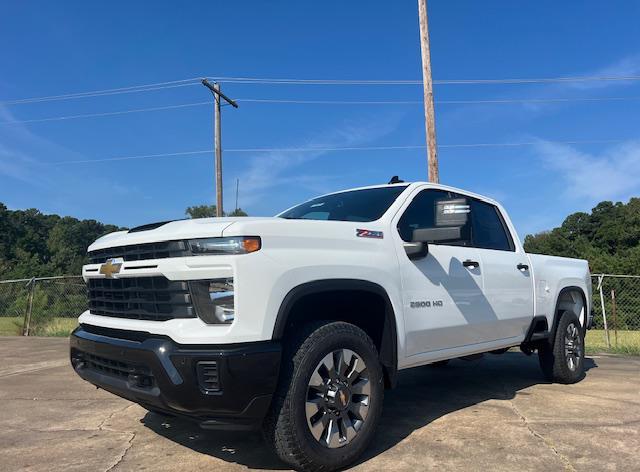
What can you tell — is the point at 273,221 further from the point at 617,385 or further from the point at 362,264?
the point at 617,385

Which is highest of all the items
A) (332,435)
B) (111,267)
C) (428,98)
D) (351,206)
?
(428,98)

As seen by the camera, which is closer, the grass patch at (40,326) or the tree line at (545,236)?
the grass patch at (40,326)

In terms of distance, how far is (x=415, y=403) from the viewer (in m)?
5.15

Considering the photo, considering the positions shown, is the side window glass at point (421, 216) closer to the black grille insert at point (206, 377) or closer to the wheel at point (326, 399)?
the wheel at point (326, 399)

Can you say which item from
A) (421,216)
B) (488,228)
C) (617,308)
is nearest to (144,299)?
(421,216)

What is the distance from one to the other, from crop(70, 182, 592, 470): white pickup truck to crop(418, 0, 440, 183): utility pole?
23.0ft

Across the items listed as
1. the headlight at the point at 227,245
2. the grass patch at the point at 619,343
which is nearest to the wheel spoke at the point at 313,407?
the headlight at the point at 227,245

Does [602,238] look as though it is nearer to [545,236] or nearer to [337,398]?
[545,236]

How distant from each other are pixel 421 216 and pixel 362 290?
1203 millimetres

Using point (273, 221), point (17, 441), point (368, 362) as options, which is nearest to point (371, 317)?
point (368, 362)

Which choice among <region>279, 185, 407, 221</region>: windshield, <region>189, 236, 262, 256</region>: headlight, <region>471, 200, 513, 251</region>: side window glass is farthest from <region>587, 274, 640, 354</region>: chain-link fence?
<region>189, 236, 262, 256</region>: headlight

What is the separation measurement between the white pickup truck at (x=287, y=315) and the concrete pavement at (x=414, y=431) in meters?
0.47

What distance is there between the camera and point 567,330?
6125mm

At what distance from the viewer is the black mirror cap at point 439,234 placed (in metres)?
3.79
